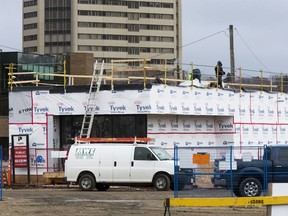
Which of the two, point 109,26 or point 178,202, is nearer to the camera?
point 178,202

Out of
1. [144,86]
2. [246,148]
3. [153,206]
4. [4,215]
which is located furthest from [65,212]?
[144,86]

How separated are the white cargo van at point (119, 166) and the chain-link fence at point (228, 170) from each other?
4.27 m

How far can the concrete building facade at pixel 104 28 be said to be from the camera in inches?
5349

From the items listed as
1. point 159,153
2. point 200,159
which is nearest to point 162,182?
point 159,153

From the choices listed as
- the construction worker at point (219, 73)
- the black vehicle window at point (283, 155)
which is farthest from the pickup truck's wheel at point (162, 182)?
the construction worker at point (219, 73)

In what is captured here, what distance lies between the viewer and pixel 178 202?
1457cm

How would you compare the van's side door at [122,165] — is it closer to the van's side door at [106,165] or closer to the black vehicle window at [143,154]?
the van's side door at [106,165]

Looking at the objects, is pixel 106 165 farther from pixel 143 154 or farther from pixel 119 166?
pixel 143 154

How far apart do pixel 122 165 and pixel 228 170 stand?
20.0 feet

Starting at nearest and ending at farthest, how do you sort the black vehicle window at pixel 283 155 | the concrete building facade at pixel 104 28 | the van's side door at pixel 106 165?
1. the black vehicle window at pixel 283 155
2. the van's side door at pixel 106 165
3. the concrete building facade at pixel 104 28

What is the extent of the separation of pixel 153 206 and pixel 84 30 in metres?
116

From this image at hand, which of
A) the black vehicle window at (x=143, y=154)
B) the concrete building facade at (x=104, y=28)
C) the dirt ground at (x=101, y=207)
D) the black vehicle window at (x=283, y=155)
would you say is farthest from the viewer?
the concrete building facade at (x=104, y=28)

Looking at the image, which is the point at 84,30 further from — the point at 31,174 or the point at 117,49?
the point at 31,174

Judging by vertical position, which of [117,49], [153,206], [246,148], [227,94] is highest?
[117,49]
